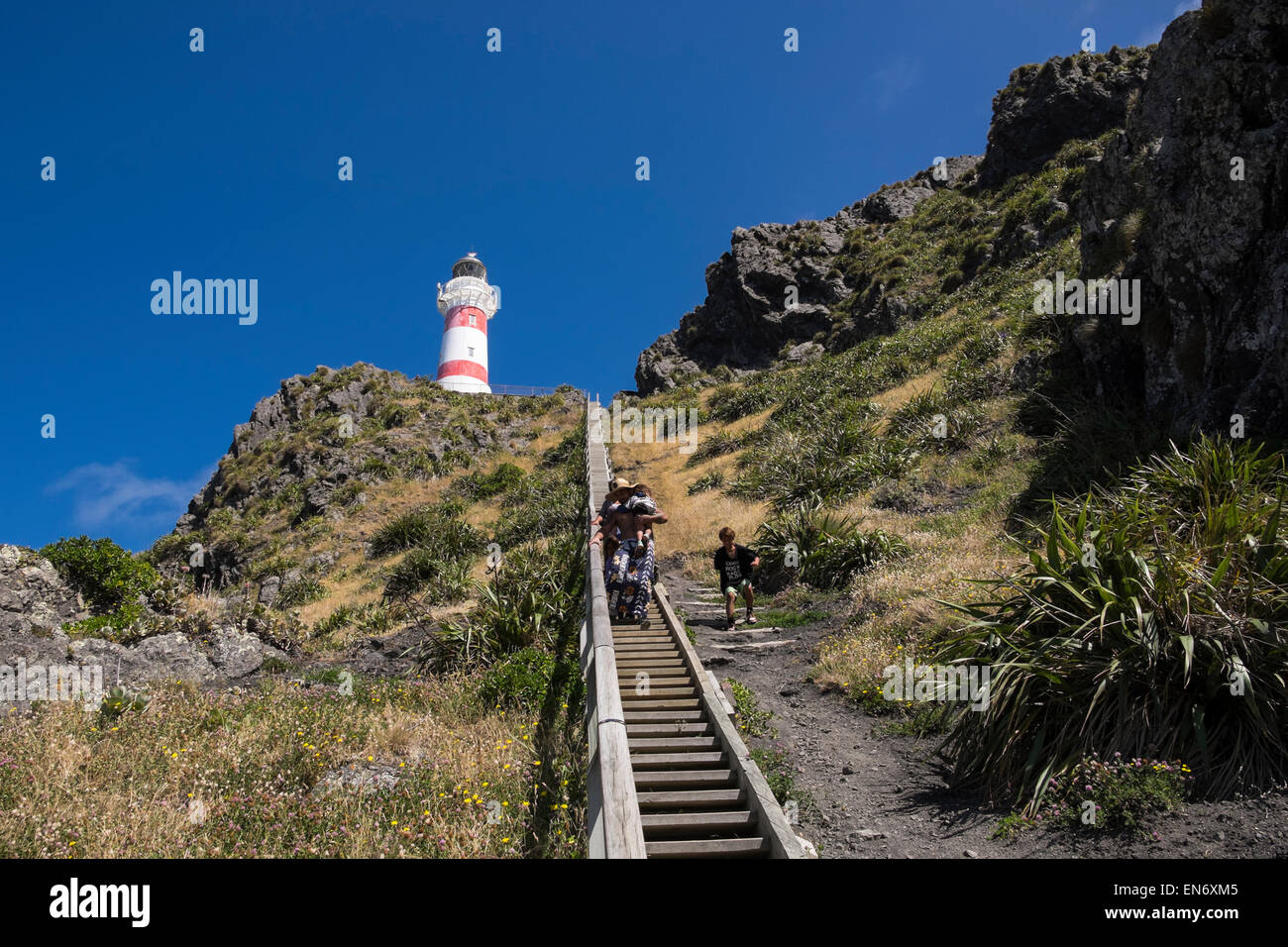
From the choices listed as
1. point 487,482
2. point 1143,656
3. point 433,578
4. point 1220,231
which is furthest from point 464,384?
point 1143,656

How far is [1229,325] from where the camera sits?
439 inches

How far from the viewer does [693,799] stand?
5859 mm

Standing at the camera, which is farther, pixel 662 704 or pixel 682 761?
pixel 662 704

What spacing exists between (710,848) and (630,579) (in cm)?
537

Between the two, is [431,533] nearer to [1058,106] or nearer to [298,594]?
[298,594]

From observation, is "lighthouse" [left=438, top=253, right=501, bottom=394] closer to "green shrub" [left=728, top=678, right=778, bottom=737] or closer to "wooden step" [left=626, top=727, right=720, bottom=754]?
"green shrub" [left=728, top=678, right=778, bottom=737]

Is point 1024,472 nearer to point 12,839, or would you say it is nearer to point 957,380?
point 957,380

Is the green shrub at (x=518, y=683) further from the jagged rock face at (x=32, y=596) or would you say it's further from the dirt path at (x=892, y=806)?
the jagged rock face at (x=32, y=596)

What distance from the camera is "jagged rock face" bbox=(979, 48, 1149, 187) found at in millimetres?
43062

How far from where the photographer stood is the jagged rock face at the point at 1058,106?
43062 millimetres

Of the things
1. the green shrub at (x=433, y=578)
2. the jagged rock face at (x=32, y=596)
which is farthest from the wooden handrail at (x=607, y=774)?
the green shrub at (x=433, y=578)
